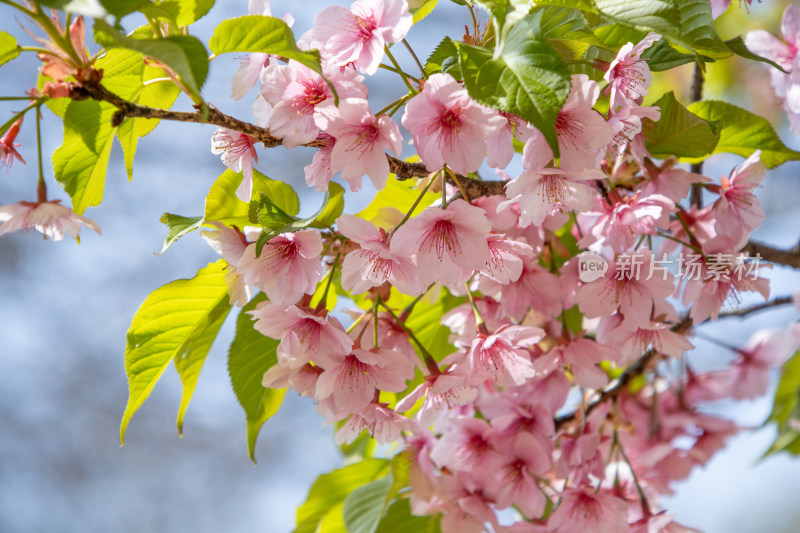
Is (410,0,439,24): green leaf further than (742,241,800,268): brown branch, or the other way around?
(742,241,800,268): brown branch

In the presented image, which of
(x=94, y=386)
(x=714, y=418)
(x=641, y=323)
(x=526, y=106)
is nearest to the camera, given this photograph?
(x=526, y=106)

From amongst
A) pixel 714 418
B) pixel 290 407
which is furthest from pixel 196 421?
pixel 714 418

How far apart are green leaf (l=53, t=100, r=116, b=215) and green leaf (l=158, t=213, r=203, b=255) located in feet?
0.50

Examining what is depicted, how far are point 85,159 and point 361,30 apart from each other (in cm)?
35

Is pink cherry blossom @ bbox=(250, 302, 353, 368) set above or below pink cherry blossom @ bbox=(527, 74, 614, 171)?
below

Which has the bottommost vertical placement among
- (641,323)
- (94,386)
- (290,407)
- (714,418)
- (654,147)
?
(290,407)

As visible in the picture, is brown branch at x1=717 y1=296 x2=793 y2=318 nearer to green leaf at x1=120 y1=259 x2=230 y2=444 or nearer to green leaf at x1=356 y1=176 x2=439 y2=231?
green leaf at x1=356 y1=176 x2=439 y2=231

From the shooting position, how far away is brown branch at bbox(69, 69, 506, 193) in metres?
0.57

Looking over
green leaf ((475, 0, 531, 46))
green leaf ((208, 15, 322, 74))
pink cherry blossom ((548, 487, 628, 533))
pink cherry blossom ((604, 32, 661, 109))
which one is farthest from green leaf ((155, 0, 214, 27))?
pink cherry blossom ((548, 487, 628, 533))

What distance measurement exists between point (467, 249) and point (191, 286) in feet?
1.12

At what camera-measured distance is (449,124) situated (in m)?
0.59

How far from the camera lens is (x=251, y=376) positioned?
0.83m

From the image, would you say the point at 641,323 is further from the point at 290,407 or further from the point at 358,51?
the point at 290,407

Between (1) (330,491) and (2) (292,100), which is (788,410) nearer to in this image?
(1) (330,491)
